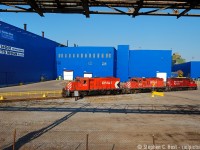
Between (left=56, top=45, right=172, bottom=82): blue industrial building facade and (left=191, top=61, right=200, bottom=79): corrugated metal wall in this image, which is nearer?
(left=56, top=45, right=172, bottom=82): blue industrial building facade

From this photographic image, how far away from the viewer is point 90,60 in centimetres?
7312

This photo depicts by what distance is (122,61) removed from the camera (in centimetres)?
7288

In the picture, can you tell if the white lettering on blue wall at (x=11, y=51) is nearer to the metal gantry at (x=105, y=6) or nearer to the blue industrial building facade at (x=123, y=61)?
the blue industrial building facade at (x=123, y=61)

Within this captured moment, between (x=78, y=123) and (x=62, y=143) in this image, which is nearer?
(x=62, y=143)

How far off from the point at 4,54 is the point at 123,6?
132 feet

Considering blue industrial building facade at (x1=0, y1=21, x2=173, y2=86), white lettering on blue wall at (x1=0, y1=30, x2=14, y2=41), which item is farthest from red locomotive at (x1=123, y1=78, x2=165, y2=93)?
blue industrial building facade at (x1=0, y1=21, x2=173, y2=86)

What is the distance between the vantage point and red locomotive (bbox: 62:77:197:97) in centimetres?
3531

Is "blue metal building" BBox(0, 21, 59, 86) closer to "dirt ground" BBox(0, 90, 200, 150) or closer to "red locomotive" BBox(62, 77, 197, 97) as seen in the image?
"red locomotive" BBox(62, 77, 197, 97)

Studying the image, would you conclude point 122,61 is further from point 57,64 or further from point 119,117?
point 119,117

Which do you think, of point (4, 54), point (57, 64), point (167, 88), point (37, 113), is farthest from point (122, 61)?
point (37, 113)

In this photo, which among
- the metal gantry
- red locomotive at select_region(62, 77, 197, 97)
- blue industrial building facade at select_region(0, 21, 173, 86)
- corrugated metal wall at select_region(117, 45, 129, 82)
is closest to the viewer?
the metal gantry

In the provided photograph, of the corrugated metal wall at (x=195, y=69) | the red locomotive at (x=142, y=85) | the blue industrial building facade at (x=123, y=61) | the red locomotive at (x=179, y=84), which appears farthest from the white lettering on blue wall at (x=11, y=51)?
the corrugated metal wall at (x=195, y=69)

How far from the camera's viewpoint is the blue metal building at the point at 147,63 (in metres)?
72.0

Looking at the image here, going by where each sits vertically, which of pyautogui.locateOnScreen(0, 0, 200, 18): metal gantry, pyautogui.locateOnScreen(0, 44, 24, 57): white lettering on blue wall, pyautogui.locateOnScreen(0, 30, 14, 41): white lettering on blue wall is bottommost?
pyautogui.locateOnScreen(0, 0, 200, 18): metal gantry
